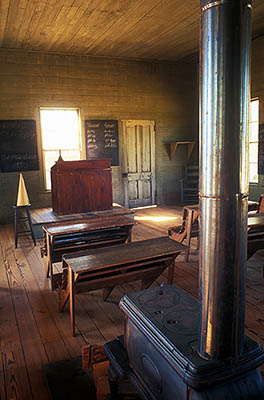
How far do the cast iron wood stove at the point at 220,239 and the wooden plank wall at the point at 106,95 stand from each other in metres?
6.19

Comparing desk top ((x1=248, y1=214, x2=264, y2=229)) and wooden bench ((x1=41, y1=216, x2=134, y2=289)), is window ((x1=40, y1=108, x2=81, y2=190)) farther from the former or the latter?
desk top ((x1=248, y1=214, x2=264, y2=229))

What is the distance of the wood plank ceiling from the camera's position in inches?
197

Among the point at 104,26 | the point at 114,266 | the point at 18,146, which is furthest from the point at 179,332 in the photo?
the point at 18,146

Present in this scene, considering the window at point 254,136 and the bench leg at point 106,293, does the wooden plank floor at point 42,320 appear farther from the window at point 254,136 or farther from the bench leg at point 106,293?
the window at point 254,136

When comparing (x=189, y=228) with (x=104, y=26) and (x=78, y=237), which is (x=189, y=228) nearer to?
(x=78, y=237)

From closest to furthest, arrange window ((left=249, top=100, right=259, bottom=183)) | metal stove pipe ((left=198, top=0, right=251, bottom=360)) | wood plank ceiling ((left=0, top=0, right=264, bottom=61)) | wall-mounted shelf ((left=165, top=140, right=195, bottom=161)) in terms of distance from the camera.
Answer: metal stove pipe ((left=198, top=0, right=251, bottom=360)) → wood plank ceiling ((left=0, top=0, right=264, bottom=61)) → window ((left=249, top=100, right=259, bottom=183)) → wall-mounted shelf ((left=165, top=140, right=195, bottom=161))

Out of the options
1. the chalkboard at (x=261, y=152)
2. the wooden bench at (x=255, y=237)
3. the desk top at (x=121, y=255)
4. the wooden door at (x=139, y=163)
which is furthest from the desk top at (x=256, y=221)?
the wooden door at (x=139, y=163)

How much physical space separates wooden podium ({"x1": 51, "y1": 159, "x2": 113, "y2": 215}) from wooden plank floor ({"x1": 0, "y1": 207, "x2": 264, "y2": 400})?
1308 mm

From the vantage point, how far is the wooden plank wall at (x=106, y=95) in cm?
682

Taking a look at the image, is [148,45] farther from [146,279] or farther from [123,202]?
[146,279]

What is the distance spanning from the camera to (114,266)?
275 cm

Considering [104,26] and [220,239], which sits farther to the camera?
[104,26]

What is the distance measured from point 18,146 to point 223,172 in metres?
6.31

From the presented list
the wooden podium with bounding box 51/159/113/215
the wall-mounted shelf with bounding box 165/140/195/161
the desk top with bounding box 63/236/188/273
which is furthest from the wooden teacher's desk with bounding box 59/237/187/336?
the wall-mounted shelf with bounding box 165/140/195/161
